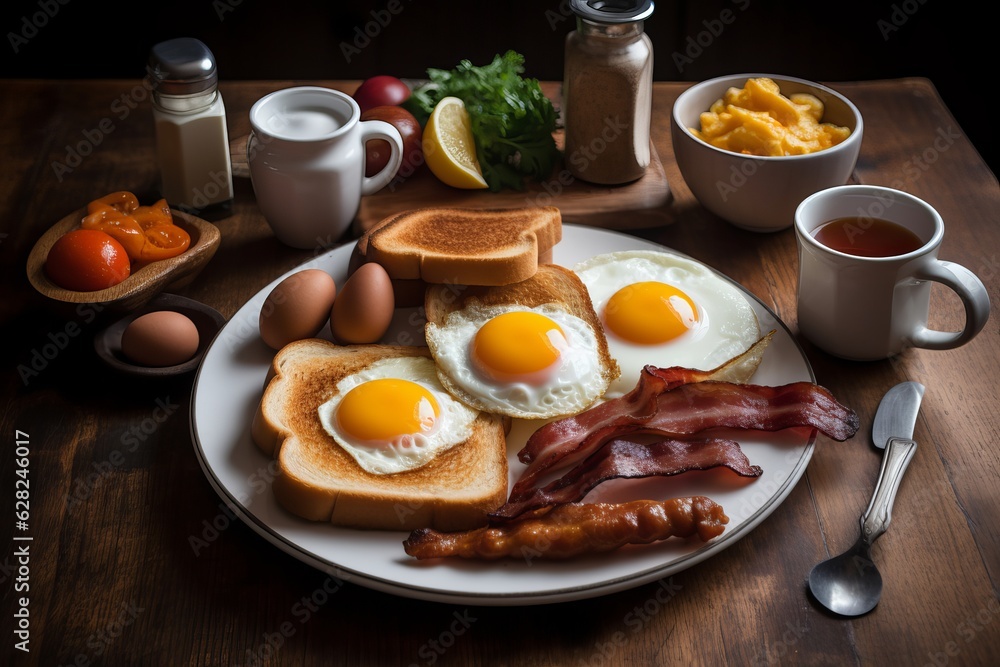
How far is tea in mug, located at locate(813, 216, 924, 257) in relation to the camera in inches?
94.6

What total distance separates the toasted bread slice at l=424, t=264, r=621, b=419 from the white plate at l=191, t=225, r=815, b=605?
11 centimetres

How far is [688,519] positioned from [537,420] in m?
0.50

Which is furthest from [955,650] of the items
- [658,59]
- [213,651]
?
[658,59]

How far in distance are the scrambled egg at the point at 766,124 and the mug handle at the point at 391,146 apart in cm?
98

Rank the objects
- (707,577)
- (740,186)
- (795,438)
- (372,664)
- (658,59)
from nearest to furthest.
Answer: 1. (372,664)
2. (707,577)
3. (795,438)
4. (740,186)
5. (658,59)

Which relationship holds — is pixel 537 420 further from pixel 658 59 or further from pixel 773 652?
pixel 658 59

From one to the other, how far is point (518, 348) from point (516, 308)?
0.25 meters

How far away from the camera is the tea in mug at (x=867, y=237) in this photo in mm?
2402

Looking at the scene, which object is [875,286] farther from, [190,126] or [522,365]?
[190,126]

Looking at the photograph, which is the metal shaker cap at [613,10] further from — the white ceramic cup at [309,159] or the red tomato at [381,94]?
the red tomato at [381,94]

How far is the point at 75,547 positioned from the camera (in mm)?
1961

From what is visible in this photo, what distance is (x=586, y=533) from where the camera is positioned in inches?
70.5

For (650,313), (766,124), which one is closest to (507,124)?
(766,124)

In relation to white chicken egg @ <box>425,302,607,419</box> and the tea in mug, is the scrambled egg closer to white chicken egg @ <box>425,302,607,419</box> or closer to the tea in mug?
the tea in mug
